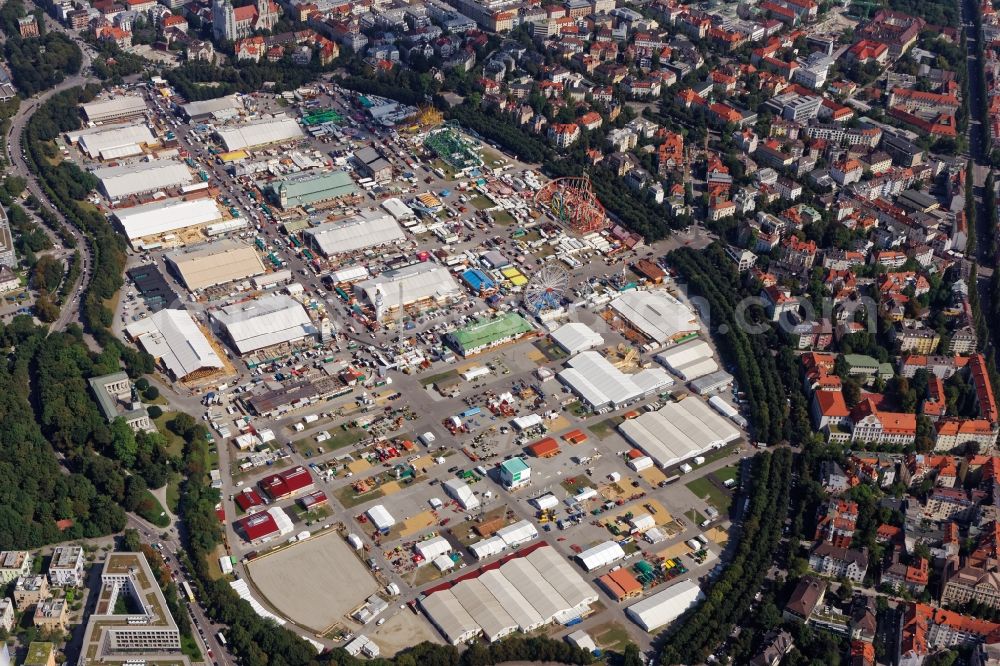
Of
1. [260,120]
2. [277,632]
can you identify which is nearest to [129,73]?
[260,120]

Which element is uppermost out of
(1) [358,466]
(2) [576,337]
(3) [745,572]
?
(3) [745,572]

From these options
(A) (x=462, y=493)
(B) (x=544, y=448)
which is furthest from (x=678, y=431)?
(A) (x=462, y=493)

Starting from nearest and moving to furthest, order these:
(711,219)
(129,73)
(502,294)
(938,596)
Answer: (938,596) → (502,294) → (711,219) → (129,73)

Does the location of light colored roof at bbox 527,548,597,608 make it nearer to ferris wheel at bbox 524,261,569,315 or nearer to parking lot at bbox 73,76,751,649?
parking lot at bbox 73,76,751,649

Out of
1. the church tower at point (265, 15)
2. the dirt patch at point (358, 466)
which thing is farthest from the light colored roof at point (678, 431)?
the church tower at point (265, 15)

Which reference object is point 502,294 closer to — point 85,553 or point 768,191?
point 768,191

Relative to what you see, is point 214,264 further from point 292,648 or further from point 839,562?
point 839,562
